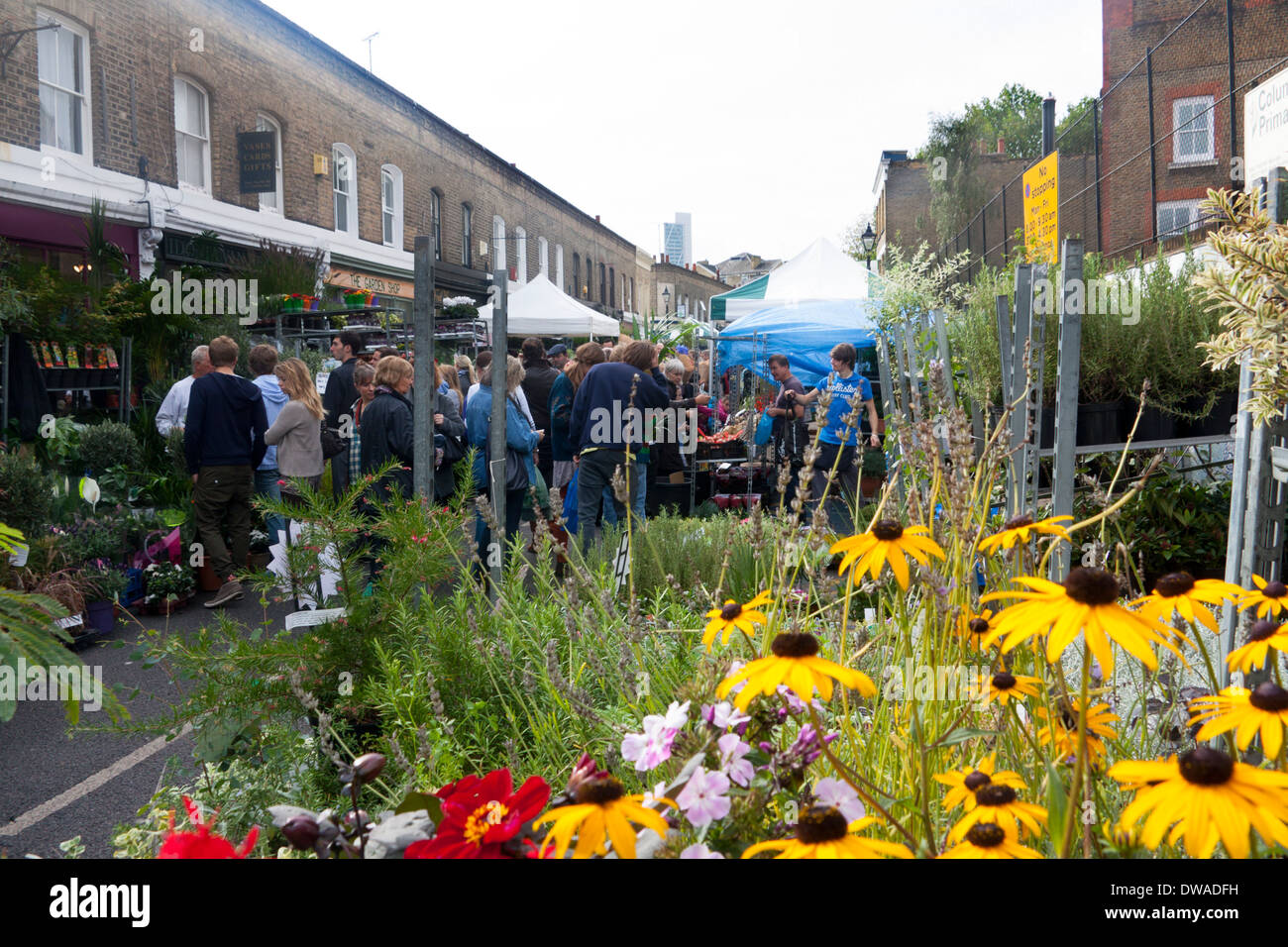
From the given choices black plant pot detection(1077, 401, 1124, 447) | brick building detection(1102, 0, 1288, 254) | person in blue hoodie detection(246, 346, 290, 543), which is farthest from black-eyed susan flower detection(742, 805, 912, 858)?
brick building detection(1102, 0, 1288, 254)

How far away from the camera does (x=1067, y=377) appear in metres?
4.03

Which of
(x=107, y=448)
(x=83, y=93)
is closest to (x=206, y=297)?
(x=83, y=93)

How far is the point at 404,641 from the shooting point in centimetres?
291

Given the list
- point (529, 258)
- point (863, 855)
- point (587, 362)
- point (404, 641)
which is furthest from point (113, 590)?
point (529, 258)

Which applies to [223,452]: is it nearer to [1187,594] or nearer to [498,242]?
[1187,594]

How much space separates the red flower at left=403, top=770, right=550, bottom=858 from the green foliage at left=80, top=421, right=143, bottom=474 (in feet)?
27.4

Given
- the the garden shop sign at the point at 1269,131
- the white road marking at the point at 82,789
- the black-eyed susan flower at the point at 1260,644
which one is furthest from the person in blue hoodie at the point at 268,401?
the black-eyed susan flower at the point at 1260,644

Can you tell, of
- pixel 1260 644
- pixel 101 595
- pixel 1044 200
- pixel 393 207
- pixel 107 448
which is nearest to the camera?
pixel 1260 644

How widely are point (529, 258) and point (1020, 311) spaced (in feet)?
96.9

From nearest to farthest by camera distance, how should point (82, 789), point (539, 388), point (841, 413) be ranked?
point (82, 789) → point (841, 413) → point (539, 388)

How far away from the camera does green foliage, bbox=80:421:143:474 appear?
8.27 metres

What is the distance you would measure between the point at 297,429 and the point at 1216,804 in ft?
23.7

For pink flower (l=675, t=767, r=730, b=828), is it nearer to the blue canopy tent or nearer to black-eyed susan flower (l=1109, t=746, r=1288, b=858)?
black-eyed susan flower (l=1109, t=746, r=1288, b=858)

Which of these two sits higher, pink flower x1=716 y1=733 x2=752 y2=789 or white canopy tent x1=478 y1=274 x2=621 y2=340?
white canopy tent x1=478 y1=274 x2=621 y2=340
